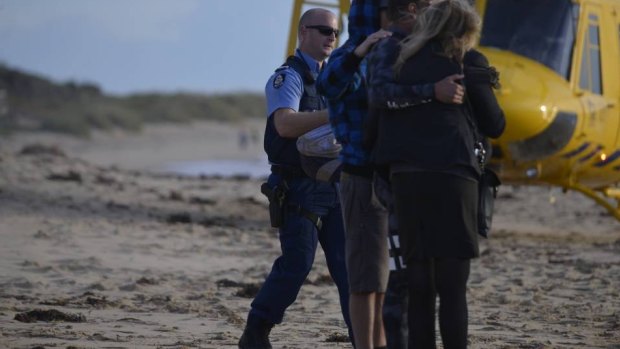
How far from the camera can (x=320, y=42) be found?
6.70 metres

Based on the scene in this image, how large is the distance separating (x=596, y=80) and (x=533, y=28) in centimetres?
90

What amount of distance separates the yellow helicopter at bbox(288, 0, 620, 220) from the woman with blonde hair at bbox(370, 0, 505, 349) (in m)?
6.62

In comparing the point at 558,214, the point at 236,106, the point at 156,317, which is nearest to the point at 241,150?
the point at 236,106

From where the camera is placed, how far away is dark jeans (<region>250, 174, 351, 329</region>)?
21.9 ft

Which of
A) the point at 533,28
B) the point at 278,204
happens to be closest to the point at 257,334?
the point at 278,204

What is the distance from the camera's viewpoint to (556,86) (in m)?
12.5

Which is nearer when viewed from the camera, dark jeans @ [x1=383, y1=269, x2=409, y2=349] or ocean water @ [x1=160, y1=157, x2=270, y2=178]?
dark jeans @ [x1=383, y1=269, x2=409, y2=349]

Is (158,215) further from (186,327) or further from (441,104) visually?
(441,104)

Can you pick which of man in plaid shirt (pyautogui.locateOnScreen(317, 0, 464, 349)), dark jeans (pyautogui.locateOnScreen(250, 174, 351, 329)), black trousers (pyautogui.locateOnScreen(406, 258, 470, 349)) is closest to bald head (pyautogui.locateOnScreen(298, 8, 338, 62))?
dark jeans (pyautogui.locateOnScreen(250, 174, 351, 329))

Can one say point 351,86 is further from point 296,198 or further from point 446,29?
point 296,198

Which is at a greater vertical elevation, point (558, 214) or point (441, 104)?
point (441, 104)

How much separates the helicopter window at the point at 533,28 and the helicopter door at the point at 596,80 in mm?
219

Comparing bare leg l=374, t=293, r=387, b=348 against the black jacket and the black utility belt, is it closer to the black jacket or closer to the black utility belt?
the black utility belt

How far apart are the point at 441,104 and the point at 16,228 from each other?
26.4 ft
